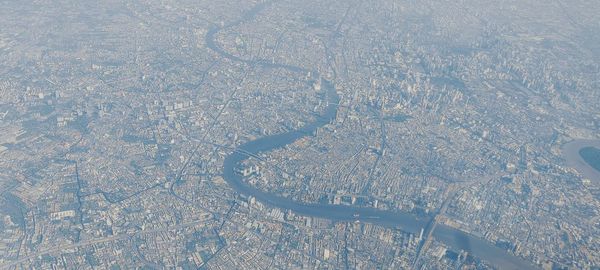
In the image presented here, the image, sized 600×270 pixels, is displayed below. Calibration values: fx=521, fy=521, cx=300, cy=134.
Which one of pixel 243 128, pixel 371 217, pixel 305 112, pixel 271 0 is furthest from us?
pixel 271 0

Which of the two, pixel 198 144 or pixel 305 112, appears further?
pixel 305 112

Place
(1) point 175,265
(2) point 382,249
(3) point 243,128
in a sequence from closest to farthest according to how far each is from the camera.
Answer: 1. (1) point 175,265
2. (2) point 382,249
3. (3) point 243,128

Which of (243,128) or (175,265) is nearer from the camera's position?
(175,265)

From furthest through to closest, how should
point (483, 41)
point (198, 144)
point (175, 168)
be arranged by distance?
point (483, 41) < point (198, 144) < point (175, 168)

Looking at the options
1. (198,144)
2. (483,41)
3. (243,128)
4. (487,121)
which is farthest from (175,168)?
(483,41)

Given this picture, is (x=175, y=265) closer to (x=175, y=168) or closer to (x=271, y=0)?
(x=175, y=168)

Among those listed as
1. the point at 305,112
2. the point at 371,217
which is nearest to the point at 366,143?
the point at 305,112

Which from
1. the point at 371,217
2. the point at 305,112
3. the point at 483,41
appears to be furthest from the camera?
the point at 483,41

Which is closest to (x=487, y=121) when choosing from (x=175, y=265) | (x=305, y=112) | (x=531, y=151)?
(x=531, y=151)

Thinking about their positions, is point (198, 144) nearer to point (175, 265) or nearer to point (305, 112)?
point (305, 112)
